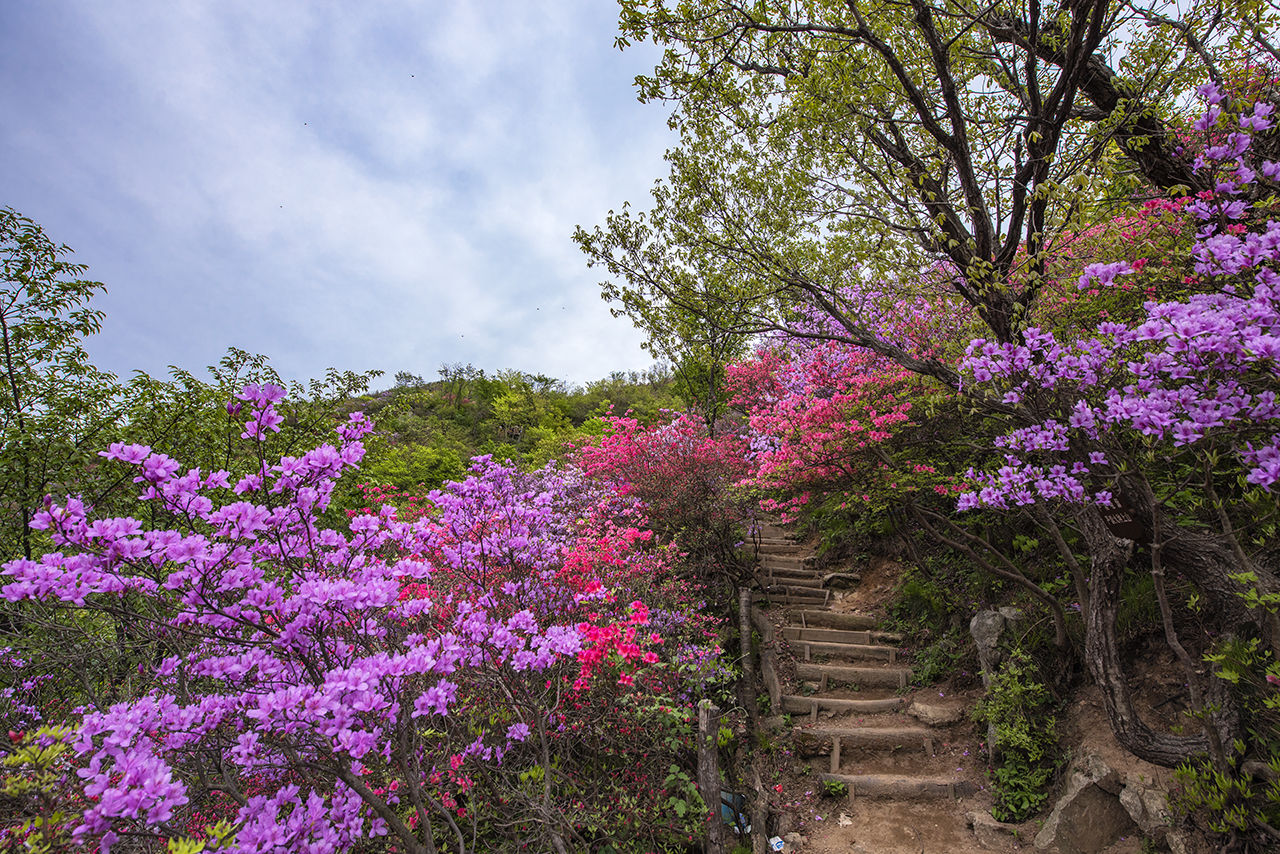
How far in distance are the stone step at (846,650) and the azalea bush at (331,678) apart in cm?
259

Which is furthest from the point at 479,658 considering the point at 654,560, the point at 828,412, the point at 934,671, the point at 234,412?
the point at 934,671

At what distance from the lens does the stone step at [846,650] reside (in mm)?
6344

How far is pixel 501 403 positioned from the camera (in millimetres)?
20297

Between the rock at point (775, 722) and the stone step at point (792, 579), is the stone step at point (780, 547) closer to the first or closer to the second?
the stone step at point (792, 579)

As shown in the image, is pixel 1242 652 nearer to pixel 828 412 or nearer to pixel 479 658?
pixel 828 412

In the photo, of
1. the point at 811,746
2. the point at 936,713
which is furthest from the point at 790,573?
the point at 811,746

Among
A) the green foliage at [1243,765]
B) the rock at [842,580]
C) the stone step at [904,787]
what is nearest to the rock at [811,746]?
the stone step at [904,787]

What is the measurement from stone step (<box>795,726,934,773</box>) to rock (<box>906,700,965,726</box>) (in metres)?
0.11

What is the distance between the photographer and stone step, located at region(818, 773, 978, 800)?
4.42 metres

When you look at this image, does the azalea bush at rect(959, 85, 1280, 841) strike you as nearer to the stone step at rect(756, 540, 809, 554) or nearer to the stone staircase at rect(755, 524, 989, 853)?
the stone staircase at rect(755, 524, 989, 853)

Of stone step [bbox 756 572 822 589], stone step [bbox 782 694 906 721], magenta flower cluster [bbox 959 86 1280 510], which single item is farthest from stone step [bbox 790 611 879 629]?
magenta flower cluster [bbox 959 86 1280 510]

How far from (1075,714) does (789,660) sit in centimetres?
283

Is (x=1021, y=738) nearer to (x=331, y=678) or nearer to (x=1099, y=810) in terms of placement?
(x=1099, y=810)

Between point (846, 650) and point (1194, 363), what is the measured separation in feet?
17.0
